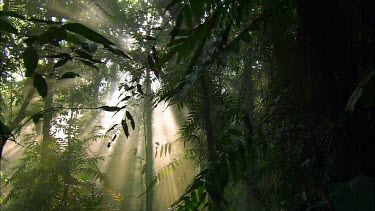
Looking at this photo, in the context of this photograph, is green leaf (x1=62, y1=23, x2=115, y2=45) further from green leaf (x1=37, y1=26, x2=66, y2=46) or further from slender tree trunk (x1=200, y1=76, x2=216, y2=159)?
slender tree trunk (x1=200, y1=76, x2=216, y2=159)

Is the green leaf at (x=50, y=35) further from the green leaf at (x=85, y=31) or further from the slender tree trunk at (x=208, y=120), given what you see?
the slender tree trunk at (x=208, y=120)

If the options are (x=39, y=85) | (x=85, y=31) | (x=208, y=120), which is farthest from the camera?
(x=208, y=120)

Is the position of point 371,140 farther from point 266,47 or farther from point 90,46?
point 266,47

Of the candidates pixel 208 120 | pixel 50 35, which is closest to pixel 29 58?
pixel 50 35

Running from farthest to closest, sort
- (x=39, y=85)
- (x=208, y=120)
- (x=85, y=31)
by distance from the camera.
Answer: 1. (x=208, y=120)
2. (x=39, y=85)
3. (x=85, y=31)

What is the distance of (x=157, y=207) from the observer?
11227 mm

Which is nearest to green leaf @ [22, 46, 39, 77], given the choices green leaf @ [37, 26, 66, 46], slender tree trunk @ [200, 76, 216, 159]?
green leaf @ [37, 26, 66, 46]

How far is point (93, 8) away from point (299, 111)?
273 inches

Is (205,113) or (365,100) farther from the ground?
(205,113)

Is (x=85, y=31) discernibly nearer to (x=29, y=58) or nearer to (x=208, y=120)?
(x=29, y=58)

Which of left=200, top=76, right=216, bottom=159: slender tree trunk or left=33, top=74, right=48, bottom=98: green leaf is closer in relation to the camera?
left=33, top=74, right=48, bottom=98: green leaf

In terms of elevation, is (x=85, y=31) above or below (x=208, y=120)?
below

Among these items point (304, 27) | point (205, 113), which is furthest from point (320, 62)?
point (205, 113)

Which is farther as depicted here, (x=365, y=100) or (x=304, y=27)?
(x=304, y=27)
